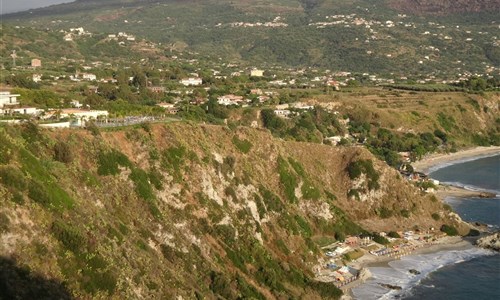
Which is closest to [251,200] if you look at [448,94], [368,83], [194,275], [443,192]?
[194,275]

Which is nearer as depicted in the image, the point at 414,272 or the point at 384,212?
the point at 414,272

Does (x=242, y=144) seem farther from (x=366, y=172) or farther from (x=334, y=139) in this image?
(x=334, y=139)

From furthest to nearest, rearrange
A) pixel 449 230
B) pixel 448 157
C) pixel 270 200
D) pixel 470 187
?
pixel 448 157
pixel 470 187
pixel 449 230
pixel 270 200

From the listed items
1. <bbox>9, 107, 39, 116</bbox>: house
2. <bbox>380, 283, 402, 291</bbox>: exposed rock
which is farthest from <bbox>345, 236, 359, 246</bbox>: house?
<bbox>9, 107, 39, 116</bbox>: house

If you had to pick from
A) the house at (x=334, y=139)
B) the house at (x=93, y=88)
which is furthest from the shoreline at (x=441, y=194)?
the house at (x=93, y=88)

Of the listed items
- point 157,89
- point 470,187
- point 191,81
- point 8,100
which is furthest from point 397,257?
point 191,81
